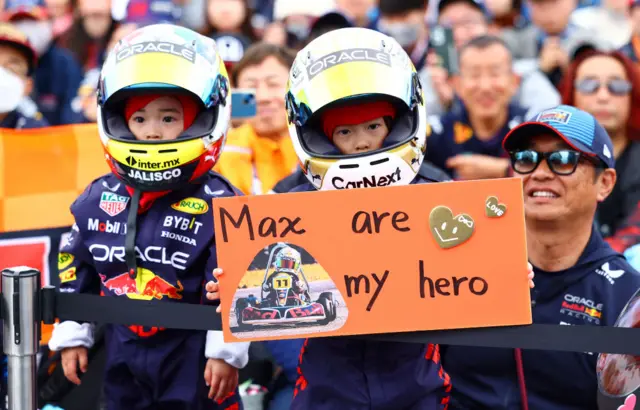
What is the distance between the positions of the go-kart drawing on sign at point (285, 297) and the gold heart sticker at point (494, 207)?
0.51 meters

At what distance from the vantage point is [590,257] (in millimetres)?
4008

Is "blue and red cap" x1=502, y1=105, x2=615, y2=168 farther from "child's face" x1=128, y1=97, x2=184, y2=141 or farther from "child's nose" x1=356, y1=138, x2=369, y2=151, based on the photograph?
"child's face" x1=128, y1=97, x2=184, y2=141

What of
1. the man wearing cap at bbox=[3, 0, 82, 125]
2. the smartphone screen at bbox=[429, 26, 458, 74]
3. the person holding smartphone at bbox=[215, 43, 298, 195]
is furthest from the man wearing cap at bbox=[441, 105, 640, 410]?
the man wearing cap at bbox=[3, 0, 82, 125]

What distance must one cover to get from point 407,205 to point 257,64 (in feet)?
10.3

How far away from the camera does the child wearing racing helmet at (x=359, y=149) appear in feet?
11.2

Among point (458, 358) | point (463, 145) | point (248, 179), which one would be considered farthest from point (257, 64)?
point (458, 358)

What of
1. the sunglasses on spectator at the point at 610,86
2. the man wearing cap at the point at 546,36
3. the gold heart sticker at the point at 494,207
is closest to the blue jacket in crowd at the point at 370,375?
the gold heart sticker at the point at 494,207

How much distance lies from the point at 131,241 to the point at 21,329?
54cm

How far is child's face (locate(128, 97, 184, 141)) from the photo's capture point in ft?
12.5

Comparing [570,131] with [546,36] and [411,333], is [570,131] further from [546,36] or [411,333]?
[546,36]

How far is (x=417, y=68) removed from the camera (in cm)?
791

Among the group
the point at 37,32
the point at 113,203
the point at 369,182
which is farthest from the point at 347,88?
the point at 37,32

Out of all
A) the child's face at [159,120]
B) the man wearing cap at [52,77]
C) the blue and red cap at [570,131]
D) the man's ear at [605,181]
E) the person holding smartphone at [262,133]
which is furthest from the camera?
the man wearing cap at [52,77]

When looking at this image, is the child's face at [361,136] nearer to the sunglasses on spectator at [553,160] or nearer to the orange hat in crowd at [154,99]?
the orange hat in crowd at [154,99]
